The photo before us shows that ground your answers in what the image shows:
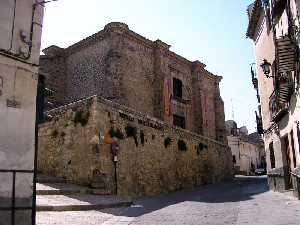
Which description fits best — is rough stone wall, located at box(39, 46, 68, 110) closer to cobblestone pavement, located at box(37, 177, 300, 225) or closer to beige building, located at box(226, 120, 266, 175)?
cobblestone pavement, located at box(37, 177, 300, 225)

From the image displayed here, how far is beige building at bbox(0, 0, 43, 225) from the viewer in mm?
6379

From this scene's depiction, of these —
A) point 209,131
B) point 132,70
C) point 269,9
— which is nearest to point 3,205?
point 269,9

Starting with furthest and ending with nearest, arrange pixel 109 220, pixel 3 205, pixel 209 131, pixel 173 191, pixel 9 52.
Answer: pixel 209 131 < pixel 173 191 < pixel 109 220 < pixel 9 52 < pixel 3 205

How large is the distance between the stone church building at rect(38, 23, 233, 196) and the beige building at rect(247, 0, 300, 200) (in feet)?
16.6

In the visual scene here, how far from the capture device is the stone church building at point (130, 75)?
73.9 feet

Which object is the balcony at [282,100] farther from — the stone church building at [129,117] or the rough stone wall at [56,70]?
the rough stone wall at [56,70]

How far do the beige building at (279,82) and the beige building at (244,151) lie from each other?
88.7ft

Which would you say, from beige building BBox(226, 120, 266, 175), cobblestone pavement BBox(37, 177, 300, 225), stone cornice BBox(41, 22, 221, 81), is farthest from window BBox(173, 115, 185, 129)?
beige building BBox(226, 120, 266, 175)

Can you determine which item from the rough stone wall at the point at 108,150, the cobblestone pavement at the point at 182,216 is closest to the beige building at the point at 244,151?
the rough stone wall at the point at 108,150

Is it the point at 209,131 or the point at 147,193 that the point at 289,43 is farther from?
the point at 209,131

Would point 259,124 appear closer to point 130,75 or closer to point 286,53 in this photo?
point 286,53

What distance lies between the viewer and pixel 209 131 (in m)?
31.0

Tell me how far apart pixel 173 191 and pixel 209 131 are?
1348cm

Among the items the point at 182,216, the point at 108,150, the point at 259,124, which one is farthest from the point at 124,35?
the point at 182,216
